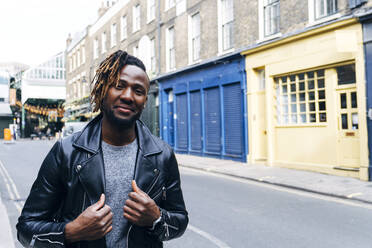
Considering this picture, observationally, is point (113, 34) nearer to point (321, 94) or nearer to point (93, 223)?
point (321, 94)

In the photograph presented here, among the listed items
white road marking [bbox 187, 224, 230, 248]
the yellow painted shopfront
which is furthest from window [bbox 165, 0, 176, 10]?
white road marking [bbox 187, 224, 230, 248]

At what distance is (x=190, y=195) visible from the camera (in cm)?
751

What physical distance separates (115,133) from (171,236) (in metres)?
0.53

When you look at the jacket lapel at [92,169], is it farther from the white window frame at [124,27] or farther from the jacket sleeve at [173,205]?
the white window frame at [124,27]

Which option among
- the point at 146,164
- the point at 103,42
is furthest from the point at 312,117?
the point at 103,42

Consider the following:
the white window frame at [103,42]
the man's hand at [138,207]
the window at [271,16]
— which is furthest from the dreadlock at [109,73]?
the white window frame at [103,42]

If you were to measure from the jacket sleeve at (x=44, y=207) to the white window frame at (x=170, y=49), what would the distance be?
677 inches

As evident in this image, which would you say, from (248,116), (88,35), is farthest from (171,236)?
(88,35)

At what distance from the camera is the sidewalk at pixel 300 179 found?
7539mm

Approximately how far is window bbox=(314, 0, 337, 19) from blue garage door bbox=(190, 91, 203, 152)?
6.99 metres

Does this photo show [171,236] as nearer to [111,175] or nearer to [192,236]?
[111,175]

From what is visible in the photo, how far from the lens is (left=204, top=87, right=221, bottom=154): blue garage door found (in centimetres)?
1493

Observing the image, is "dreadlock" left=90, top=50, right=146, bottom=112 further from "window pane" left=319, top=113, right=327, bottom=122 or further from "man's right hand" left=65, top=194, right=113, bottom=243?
"window pane" left=319, top=113, right=327, bottom=122

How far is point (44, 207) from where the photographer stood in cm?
147
